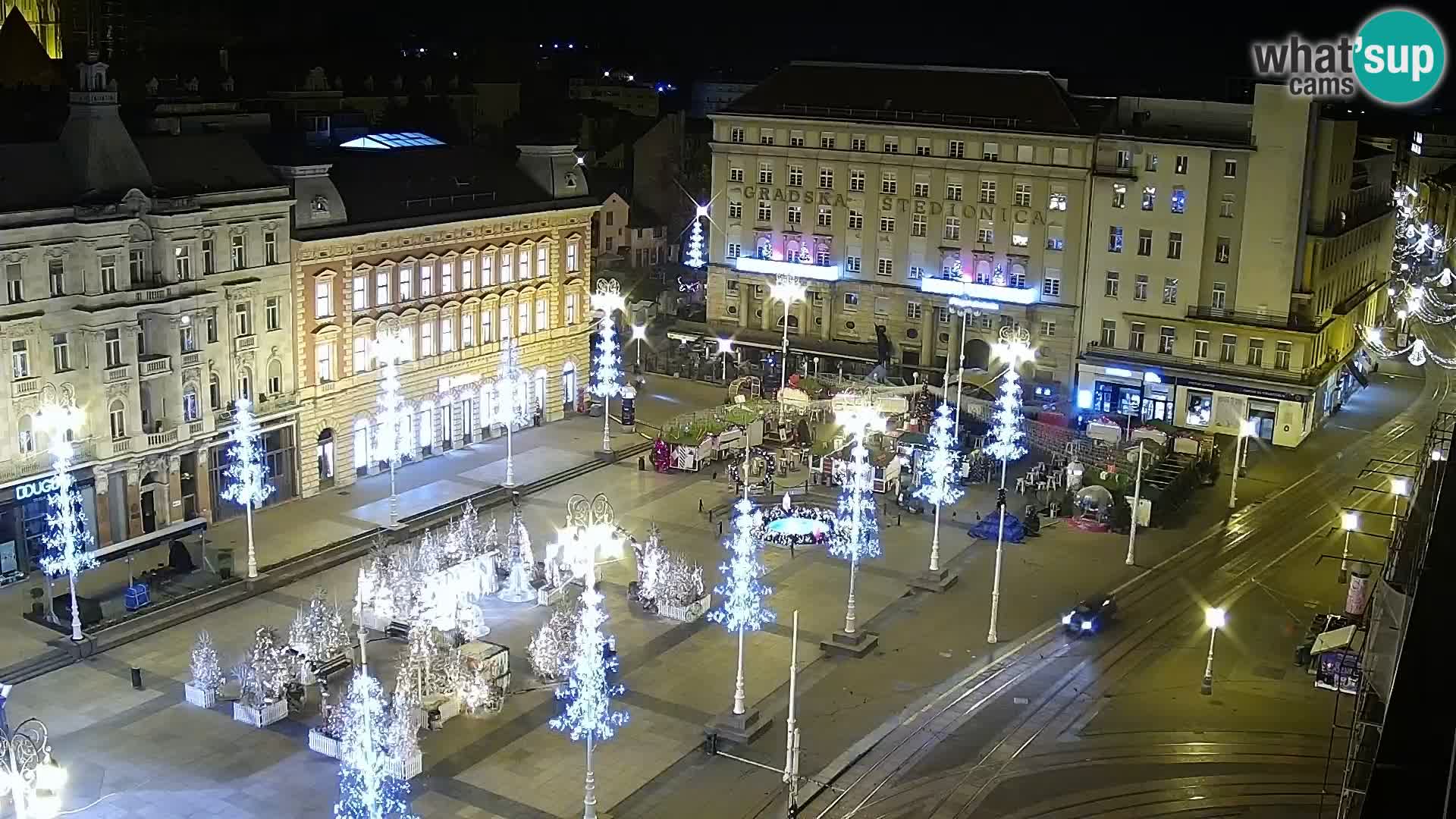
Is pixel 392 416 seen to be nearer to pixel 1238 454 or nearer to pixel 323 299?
pixel 323 299

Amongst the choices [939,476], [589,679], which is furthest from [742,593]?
[939,476]

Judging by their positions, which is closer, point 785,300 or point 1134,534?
point 1134,534

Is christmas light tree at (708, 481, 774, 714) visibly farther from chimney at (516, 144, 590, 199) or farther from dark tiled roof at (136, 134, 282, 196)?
chimney at (516, 144, 590, 199)

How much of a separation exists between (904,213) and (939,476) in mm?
32752

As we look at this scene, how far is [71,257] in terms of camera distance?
53812mm

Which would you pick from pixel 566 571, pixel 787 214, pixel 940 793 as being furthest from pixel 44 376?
pixel 787 214

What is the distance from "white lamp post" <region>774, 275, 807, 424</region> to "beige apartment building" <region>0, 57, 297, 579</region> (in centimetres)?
2759

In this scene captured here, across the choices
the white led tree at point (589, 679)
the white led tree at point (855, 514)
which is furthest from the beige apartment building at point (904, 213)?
the white led tree at point (589, 679)

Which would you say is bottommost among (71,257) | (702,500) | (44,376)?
(702,500)

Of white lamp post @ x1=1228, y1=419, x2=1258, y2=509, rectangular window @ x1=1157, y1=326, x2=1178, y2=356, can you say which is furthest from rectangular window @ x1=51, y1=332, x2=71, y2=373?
rectangular window @ x1=1157, y1=326, x2=1178, y2=356

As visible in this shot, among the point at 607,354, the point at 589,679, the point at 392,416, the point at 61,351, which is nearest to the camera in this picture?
the point at 589,679

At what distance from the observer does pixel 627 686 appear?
46500mm

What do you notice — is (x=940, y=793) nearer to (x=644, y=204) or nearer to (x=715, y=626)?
(x=715, y=626)

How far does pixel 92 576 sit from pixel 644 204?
247 feet
